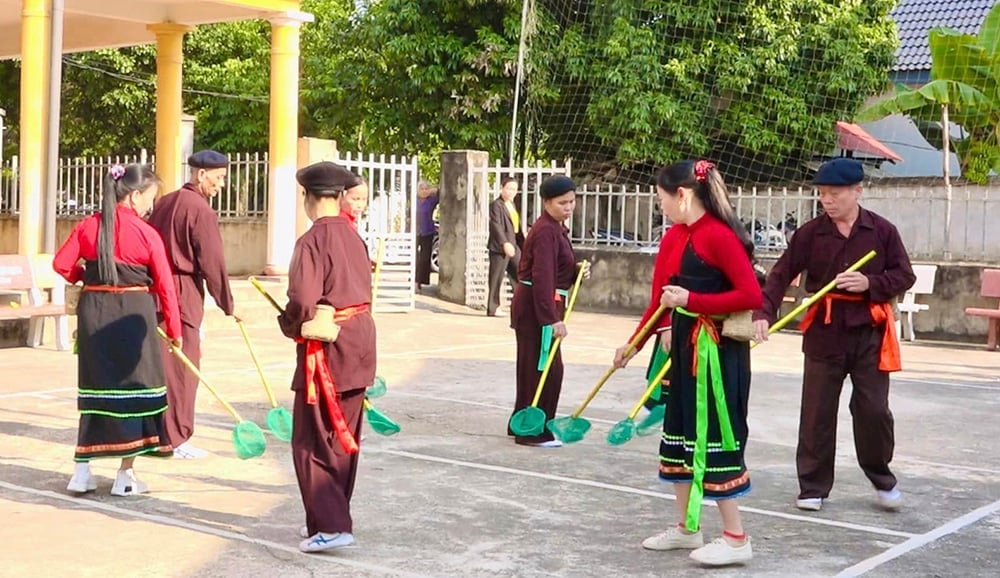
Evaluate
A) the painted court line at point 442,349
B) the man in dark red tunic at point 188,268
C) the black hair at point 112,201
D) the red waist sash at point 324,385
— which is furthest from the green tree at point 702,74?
the red waist sash at point 324,385

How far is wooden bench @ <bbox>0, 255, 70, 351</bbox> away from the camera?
40.1ft

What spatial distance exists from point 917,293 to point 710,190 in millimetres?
10671

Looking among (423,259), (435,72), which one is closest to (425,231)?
(423,259)

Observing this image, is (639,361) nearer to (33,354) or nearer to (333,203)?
(33,354)

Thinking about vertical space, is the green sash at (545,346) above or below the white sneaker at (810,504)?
above

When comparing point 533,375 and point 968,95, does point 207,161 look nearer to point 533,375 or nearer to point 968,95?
point 533,375

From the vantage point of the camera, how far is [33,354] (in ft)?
39.5

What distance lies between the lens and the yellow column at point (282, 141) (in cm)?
1600

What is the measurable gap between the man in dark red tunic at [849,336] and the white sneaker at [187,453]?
3.23 metres

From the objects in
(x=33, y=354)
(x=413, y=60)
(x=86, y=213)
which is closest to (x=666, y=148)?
(x=413, y=60)

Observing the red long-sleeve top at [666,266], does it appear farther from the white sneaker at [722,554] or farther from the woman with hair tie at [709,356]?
the white sneaker at [722,554]

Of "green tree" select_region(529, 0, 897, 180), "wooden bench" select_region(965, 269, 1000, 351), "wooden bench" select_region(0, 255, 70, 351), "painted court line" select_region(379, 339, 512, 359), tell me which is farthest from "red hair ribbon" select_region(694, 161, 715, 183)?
"green tree" select_region(529, 0, 897, 180)

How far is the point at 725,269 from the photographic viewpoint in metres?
5.41

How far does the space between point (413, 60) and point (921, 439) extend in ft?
49.9
